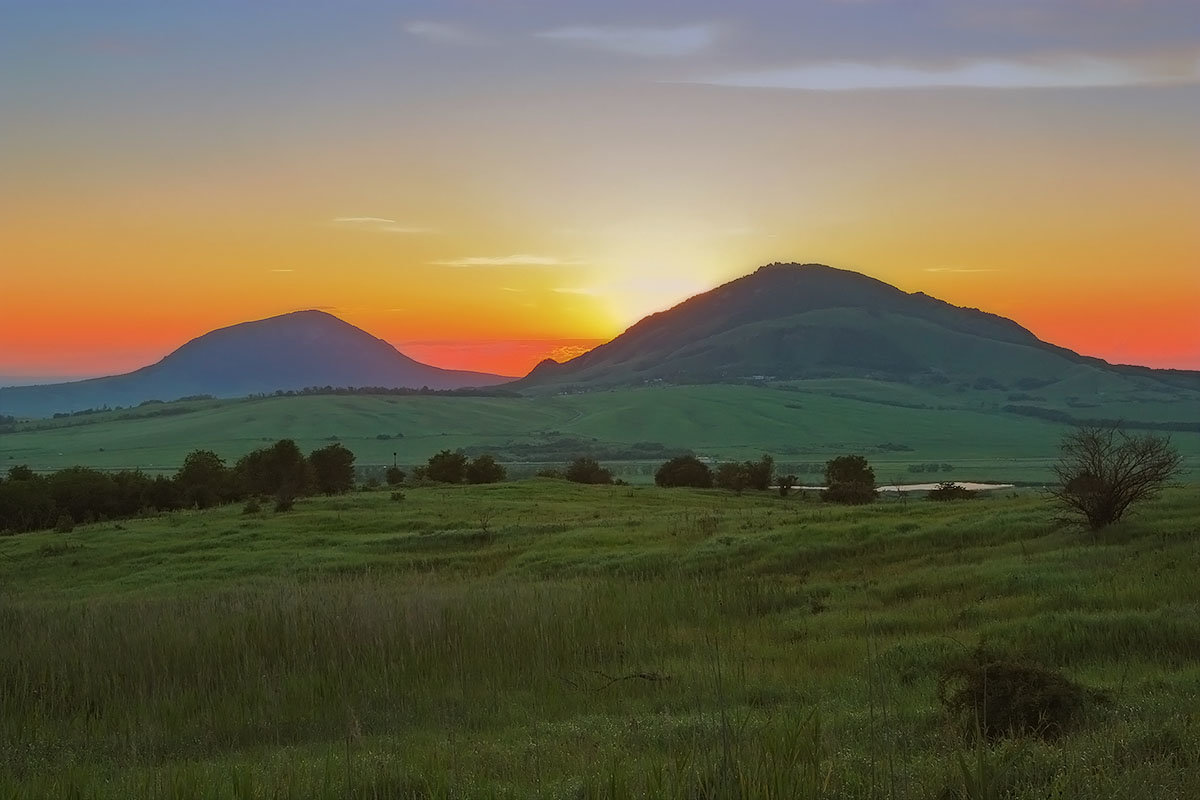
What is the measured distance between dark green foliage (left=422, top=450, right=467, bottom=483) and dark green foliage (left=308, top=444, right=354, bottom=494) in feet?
22.5

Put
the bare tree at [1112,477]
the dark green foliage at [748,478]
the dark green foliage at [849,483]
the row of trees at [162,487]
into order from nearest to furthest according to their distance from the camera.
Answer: the bare tree at [1112,477] → the row of trees at [162,487] → the dark green foliage at [849,483] → the dark green foliage at [748,478]

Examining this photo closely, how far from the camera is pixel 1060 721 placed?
8.19m

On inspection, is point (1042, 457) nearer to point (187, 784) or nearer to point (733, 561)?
point (733, 561)

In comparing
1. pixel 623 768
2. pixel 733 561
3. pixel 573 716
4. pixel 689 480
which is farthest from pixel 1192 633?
pixel 689 480

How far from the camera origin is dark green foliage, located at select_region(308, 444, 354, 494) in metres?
69.7

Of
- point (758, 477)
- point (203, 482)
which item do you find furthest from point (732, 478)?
point (203, 482)

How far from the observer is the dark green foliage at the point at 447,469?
75.6 metres

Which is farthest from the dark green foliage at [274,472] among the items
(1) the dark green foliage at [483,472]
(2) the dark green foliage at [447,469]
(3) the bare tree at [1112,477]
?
(3) the bare tree at [1112,477]

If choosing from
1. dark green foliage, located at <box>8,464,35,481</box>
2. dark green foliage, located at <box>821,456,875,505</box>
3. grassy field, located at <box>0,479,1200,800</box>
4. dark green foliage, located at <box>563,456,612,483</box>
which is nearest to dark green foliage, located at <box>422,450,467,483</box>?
dark green foliage, located at <box>563,456,612,483</box>

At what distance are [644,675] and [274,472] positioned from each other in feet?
197

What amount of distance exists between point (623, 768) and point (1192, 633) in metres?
9.26

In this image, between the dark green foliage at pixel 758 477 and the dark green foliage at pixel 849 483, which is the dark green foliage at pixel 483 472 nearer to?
the dark green foliage at pixel 758 477

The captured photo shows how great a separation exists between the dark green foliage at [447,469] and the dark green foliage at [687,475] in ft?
57.8

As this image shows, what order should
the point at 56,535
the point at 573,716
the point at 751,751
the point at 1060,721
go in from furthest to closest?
the point at 56,535, the point at 573,716, the point at 1060,721, the point at 751,751
